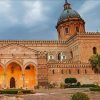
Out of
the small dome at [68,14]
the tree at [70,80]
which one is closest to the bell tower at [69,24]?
the small dome at [68,14]

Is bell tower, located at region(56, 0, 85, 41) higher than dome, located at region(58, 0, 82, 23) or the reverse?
the reverse

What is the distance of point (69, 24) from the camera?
6197cm

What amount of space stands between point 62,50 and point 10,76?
44.4ft

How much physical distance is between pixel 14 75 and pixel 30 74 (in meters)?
2.88

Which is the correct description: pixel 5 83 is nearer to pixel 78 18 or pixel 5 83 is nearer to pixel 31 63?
pixel 31 63

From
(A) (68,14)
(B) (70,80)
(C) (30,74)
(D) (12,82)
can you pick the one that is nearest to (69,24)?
(A) (68,14)

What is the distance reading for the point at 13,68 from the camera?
5047 centimetres

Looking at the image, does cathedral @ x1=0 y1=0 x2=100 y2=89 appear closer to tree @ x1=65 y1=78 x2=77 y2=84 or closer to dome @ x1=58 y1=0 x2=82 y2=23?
tree @ x1=65 y1=78 x2=77 y2=84

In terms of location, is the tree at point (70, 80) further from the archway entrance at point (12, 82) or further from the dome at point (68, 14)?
the dome at point (68, 14)

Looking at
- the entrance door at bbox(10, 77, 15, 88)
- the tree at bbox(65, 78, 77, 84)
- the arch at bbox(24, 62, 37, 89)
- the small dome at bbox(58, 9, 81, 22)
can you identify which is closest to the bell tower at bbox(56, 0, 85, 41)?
the small dome at bbox(58, 9, 81, 22)

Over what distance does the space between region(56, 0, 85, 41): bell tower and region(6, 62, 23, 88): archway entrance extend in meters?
16.1

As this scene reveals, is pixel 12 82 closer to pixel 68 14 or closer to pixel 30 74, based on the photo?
pixel 30 74

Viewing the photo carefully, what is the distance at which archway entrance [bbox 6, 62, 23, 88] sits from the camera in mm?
49750

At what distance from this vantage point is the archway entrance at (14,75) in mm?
49750
